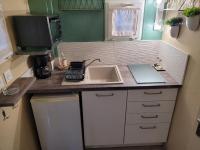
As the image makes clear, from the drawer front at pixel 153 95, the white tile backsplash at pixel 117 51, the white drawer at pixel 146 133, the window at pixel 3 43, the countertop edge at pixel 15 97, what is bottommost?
the white drawer at pixel 146 133

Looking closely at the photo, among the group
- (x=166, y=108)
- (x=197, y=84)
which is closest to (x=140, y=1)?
(x=197, y=84)

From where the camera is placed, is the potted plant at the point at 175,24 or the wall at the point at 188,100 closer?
the wall at the point at 188,100

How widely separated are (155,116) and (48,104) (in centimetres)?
116

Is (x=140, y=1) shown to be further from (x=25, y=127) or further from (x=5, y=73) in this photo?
(x=25, y=127)

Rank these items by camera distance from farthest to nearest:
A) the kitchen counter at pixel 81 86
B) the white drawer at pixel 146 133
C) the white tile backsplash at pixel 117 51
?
the white tile backsplash at pixel 117 51 < the white drawer at pixel 146 133 < the kitchen counter at pixel 81 86

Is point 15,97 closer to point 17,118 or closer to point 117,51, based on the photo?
point 17,118

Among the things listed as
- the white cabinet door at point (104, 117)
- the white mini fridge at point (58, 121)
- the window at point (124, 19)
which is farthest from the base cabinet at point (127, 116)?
the window at point (124, 19)

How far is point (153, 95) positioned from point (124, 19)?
97 cm

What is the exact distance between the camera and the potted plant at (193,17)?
1.23 m

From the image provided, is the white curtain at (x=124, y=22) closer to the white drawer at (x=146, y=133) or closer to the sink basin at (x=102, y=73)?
the sink basin at (x=102, y=73)

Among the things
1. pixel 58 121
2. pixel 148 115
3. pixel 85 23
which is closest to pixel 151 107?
pixel 148 115

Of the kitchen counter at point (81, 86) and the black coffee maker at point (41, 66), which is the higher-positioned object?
the black coffee maker at point (41, 66)

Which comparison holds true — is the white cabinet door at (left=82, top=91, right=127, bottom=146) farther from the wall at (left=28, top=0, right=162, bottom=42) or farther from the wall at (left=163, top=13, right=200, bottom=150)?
the wall at (left=28, top=0, right=162, bottom=42)

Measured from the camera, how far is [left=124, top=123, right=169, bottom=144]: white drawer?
186 centimetres
